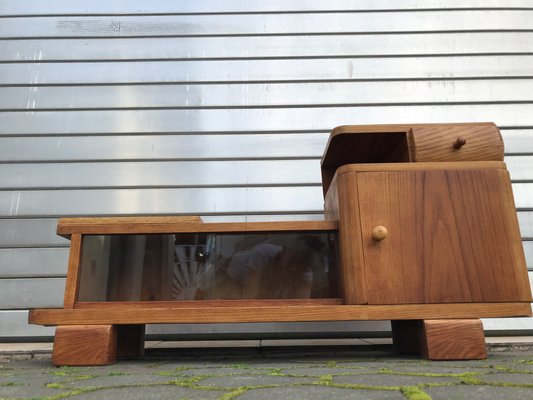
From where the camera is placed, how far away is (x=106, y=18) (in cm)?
177

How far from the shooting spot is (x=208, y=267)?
3.19 feet

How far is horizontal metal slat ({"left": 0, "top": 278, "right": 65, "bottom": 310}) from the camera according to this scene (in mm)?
1431

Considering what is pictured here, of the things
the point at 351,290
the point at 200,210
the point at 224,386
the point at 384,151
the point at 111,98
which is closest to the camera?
the point at 224,386

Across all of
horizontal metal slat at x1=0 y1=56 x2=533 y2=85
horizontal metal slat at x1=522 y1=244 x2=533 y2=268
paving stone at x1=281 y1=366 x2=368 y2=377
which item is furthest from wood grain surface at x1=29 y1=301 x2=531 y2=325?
horizontal metal slat at x1=0 y1=56 x2=533 y2=85

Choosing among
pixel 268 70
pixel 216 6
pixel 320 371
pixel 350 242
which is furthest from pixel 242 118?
pixel 320 371

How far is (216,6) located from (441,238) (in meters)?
1.48

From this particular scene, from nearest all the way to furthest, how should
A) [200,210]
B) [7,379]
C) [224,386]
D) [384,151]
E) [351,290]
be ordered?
[224,386], [7,379], [351,290], [384,151], [200,210]

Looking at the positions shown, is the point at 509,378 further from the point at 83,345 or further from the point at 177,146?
the point at 177,146

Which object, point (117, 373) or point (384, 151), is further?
point (384, 151)

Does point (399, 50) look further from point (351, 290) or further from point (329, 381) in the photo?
point (329, 381)

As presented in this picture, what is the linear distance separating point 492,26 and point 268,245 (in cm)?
157

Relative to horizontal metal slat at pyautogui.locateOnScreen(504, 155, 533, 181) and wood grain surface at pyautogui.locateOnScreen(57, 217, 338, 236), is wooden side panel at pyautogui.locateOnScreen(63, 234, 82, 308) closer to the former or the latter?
wood grain surface at pyautogui.locateOnScreen(57, 217, 338, 236)

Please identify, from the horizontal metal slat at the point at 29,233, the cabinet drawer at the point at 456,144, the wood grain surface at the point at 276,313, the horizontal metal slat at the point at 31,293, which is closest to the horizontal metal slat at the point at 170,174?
the horizontal metal slat at the point at 29,233

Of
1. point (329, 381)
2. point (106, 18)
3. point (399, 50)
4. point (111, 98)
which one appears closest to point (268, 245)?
point (329, 381)
